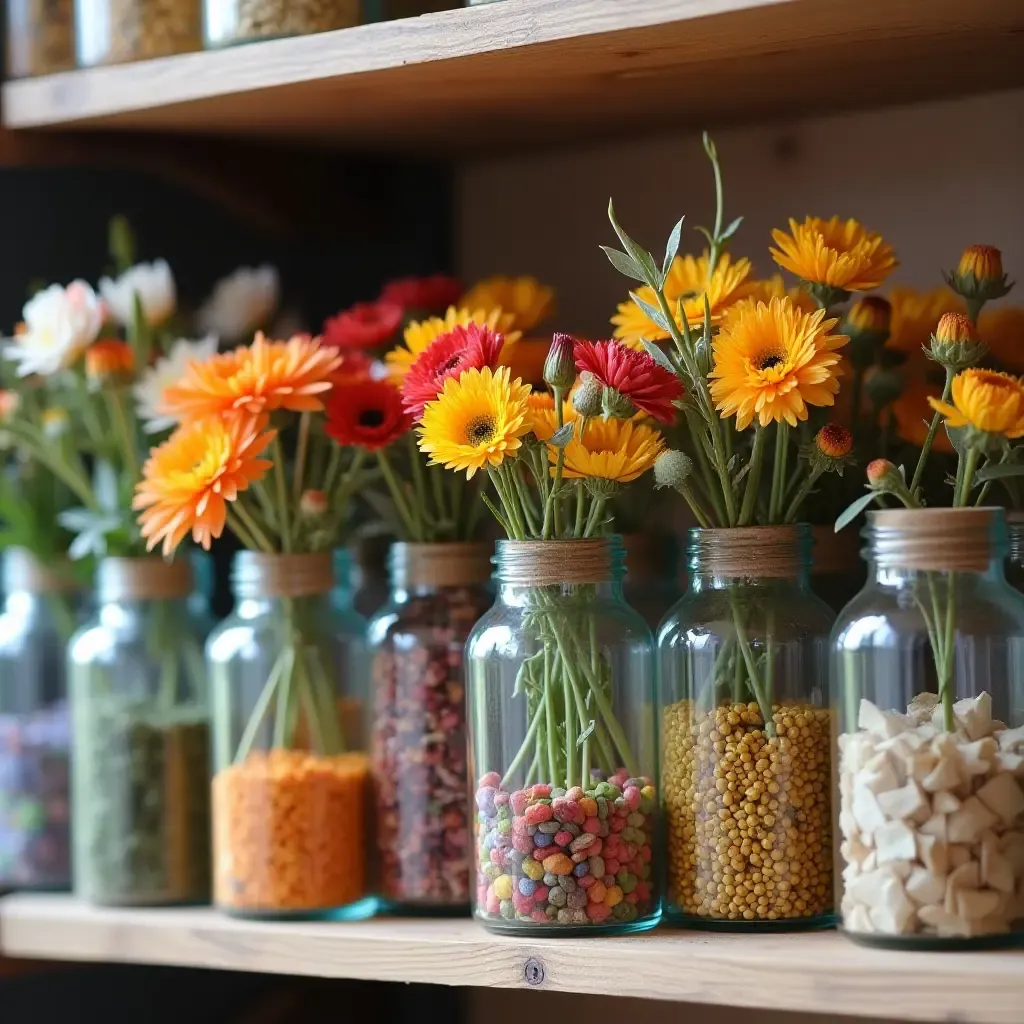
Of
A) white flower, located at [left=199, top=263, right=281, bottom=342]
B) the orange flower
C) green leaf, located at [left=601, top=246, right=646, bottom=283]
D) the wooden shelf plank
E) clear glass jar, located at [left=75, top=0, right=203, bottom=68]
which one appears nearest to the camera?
the wooden shelf plank

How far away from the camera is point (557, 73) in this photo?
107 cm

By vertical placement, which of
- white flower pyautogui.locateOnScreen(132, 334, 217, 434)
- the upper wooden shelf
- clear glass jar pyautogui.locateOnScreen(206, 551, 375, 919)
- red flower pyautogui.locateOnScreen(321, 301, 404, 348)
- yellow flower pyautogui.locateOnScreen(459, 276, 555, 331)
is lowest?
clear glass jar pyautogui.locateOnScreen(206, 551, 375, 919)

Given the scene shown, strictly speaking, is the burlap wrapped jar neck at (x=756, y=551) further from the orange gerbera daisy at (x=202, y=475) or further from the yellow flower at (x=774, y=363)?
the orange gerbera daisy at (x=202, y=475)

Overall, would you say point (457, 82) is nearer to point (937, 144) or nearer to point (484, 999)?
point (937, 144)

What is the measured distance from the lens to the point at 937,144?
1.22 metres

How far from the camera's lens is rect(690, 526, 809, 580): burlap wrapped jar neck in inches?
38.3

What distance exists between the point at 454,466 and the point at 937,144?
0.52 m

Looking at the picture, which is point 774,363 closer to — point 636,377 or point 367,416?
point 636,377

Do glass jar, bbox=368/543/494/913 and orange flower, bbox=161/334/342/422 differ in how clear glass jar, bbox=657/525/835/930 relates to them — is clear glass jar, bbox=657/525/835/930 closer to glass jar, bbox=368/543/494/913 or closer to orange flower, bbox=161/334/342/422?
glass jar, bbox=368/543/494/913

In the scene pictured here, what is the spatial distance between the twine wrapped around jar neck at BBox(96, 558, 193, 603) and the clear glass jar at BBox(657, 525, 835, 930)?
1.34 feet

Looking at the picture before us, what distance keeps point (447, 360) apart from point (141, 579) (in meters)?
0.36

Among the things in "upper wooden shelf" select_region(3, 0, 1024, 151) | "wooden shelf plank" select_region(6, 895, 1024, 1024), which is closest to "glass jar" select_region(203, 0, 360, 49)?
"upper wooden shelf" select_region(3, 0, 1024, 151)

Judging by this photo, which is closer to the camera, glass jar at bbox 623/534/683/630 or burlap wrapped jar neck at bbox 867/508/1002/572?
burlap wrapped jar neck at bbox 867/508/1002/572

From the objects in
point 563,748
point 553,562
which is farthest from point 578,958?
point 553,562
